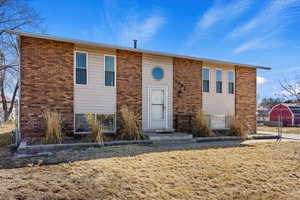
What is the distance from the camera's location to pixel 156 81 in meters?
9.74

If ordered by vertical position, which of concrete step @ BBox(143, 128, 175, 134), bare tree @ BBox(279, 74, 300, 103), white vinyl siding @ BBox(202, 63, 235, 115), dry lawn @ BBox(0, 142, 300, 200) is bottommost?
dry lawn @ BBox(0, 142, 300, 200)

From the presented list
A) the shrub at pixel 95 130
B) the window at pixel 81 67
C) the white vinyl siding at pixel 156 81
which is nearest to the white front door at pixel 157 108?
the white vinyl siding at pixel 156 81

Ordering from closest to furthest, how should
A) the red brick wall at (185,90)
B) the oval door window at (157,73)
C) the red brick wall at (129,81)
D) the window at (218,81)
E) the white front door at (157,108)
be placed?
the red brick wall at (129,81), the white front door at (157,108), the oval door window at (157,73), the red brick wall at (185,90), the window at (218,81)

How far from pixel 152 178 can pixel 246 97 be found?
9.97 metres

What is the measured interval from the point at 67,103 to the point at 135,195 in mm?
5813

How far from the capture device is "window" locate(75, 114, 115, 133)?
27.0ft

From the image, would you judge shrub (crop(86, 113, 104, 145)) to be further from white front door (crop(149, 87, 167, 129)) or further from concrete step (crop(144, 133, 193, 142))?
white front door (crop(149, 87, 167, 129))

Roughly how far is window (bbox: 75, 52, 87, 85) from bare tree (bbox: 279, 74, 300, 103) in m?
33.0

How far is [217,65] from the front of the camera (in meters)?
11.3

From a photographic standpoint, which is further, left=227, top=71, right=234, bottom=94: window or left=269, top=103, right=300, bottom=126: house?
left=269, top=103, right=300, bottom=126: house

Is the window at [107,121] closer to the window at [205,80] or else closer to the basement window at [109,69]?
the basement window at [109,69]

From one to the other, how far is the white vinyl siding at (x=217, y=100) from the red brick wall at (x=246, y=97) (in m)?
0.41

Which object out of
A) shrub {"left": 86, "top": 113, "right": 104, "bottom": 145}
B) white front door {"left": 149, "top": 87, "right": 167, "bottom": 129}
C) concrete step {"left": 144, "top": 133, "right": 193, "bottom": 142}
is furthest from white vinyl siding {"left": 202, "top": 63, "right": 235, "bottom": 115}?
shrub {"left": 86, "top": 113, "right": 104, "bottom": 145}

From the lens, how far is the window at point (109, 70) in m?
8.83
